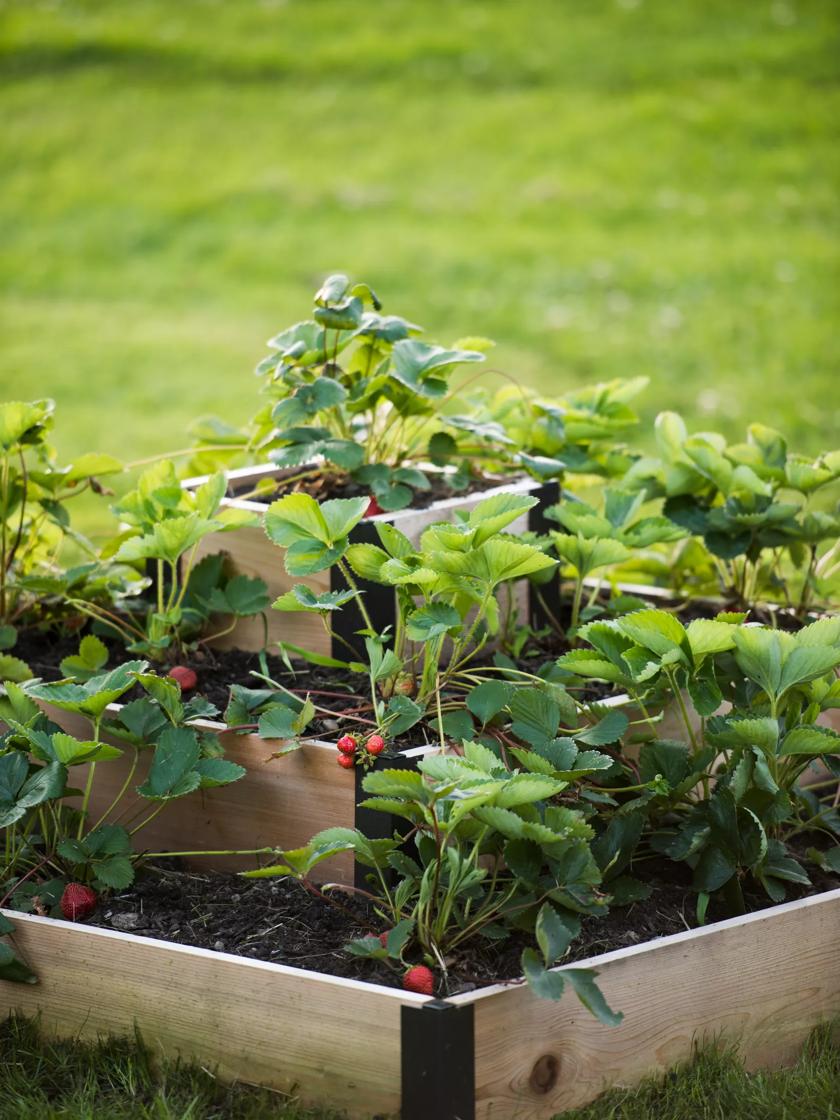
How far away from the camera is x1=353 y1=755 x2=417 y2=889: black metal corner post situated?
6.11ft

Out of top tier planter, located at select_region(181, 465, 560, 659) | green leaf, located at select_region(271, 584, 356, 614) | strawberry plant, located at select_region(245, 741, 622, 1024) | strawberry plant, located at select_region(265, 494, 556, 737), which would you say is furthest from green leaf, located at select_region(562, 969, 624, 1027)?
top tier planter, located at select_region(181, 465, 560, 659)

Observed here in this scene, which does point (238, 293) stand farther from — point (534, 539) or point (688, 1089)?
point (688, 1089)

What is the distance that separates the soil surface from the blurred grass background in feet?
7.52

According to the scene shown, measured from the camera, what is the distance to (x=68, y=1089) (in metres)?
1.73

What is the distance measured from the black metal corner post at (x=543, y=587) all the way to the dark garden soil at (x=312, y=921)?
0.60m

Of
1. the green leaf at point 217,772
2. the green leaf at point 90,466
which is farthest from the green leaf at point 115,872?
the green leaf at point 90,466

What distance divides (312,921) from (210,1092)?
0.27 meters

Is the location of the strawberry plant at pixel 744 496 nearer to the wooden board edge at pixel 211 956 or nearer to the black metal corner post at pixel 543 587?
the black metal corner post at pixel 543 587

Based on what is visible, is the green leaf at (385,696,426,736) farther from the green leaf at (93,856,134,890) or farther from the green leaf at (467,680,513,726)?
the green leaf at (93,856,134,890)

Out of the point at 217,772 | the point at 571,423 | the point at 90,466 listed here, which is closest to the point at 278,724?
the point at 217,772

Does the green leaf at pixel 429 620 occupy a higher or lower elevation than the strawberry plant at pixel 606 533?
higher

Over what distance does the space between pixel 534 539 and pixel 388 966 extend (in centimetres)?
60

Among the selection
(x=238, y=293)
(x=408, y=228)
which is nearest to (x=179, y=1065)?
(x=238, y=293)

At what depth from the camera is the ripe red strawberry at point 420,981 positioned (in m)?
1.64
